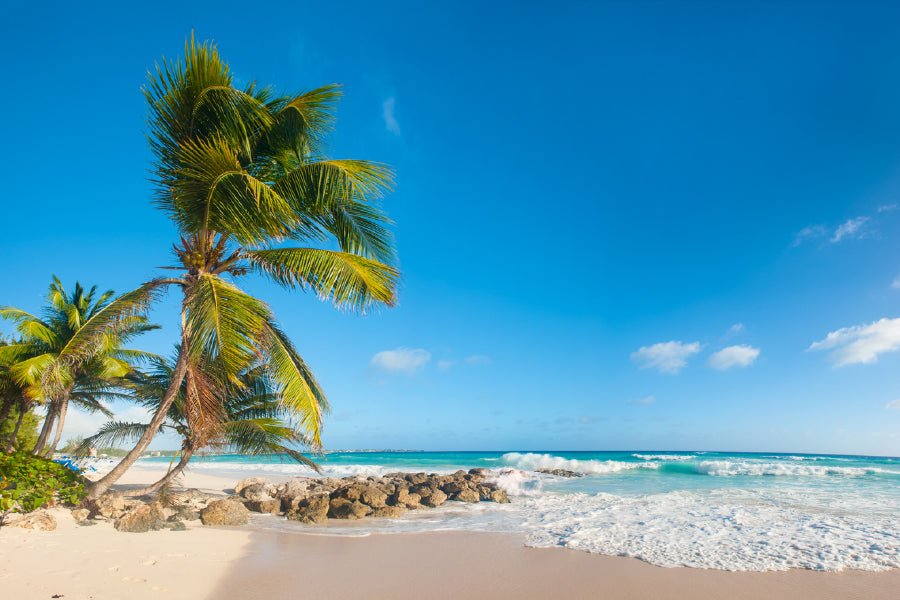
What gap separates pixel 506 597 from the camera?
18.2 feet

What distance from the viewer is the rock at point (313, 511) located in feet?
35.7

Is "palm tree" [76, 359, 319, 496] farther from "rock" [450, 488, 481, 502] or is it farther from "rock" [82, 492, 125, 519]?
"rock" [450, 488, 481, 502]

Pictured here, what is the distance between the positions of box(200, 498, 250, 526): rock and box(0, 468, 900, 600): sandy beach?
1.86 m

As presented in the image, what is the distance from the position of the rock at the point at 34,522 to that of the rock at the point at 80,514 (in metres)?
0.99

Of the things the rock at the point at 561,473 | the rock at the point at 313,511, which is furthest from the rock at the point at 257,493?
the rock at the point at 561,473

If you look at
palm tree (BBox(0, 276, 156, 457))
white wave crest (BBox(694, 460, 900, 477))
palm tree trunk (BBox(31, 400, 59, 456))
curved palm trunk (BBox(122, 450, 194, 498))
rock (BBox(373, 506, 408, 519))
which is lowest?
white wave crest (BBox(694, 460, 900, 477))

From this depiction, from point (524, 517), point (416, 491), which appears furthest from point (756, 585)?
point (416, 491)

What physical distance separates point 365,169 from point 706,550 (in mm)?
8579

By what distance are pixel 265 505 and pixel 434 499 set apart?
15.7 feet

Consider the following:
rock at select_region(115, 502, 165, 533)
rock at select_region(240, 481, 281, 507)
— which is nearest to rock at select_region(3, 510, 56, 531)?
rock at select_region(115, 502, 165, 533)

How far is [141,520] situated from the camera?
26.5 ft

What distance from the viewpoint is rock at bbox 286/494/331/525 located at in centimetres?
1089

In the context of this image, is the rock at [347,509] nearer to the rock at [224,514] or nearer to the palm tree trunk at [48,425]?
the rock at [224,514]

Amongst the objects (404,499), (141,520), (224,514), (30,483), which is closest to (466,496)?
(404,499)
